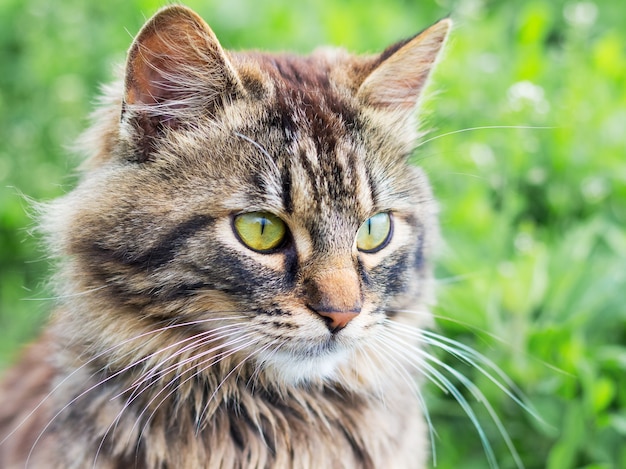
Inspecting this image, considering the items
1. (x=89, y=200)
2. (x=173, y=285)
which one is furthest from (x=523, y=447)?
(x=89, y=200)

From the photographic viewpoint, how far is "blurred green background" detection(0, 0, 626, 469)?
2443 millimetres

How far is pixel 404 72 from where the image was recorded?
6.23 ft

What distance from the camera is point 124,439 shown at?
67.7 inches

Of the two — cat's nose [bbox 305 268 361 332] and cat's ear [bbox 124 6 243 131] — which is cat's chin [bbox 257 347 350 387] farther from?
cat's ear [bbox 124 6 243 131]

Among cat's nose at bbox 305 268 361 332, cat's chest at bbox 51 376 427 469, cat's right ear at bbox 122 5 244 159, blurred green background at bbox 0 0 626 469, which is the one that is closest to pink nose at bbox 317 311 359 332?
cat's nose at bbox 305 268 361 332

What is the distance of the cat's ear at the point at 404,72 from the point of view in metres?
1.81

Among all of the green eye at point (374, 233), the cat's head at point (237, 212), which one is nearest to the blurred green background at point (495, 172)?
the cat's head at point (237, 212)

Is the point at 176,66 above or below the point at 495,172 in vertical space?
above

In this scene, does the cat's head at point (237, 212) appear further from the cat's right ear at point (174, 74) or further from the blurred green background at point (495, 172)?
the blurred green background at point (495, 172)

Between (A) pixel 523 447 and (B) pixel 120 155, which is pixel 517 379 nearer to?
(A) pixel 523 447

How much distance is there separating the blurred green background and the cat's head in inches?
12.9

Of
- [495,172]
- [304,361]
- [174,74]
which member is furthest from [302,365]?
[495,172]

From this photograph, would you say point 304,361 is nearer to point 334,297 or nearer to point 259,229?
point 334,297

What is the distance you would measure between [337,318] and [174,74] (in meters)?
0.67
